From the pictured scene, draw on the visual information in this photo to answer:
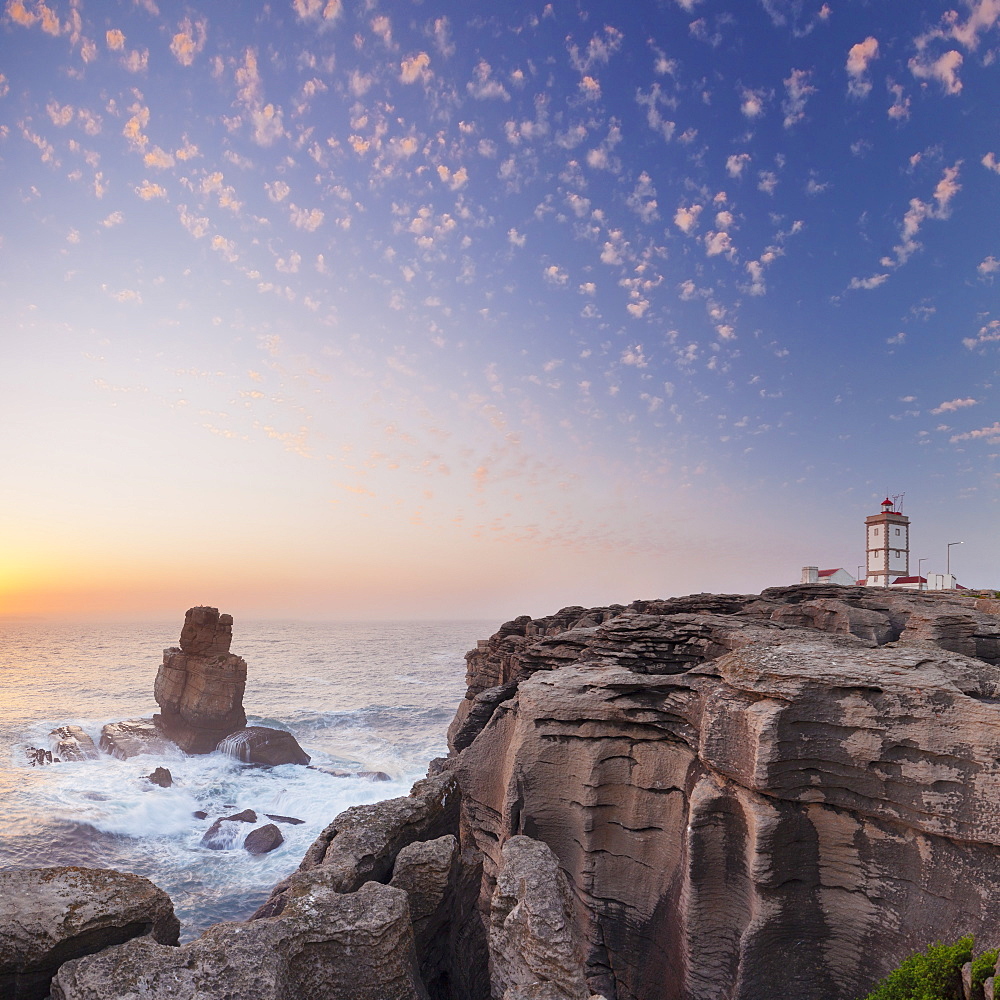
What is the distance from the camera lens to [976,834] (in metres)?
8.82

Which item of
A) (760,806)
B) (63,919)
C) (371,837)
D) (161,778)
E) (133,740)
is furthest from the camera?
(133,740)

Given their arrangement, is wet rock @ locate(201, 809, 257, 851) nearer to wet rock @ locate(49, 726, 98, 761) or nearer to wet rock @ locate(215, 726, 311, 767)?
wet rock @ locate(215, 726, 311, 767)

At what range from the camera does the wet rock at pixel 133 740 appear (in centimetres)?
4750

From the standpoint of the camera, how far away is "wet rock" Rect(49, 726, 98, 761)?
4759 centimetres

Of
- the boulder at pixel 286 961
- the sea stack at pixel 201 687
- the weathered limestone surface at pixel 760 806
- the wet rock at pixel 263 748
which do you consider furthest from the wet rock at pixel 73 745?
the boulder at pixel 286 961

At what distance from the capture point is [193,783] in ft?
138

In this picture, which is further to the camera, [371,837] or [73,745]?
[73,745]

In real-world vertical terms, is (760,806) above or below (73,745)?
above

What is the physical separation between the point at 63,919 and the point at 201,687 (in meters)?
47.2

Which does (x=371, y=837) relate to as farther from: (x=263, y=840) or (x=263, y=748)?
(x=263, y=748)

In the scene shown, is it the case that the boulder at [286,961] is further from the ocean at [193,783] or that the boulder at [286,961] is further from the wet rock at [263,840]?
the wet rock at [263,840]

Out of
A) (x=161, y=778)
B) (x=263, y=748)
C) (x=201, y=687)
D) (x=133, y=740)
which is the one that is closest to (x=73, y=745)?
(x=133, y=740)

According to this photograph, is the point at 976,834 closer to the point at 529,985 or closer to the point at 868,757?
the point at 868,757

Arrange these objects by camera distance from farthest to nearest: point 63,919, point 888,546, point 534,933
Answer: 1. point 888,546
2. point 534,933
3. point 63,919
